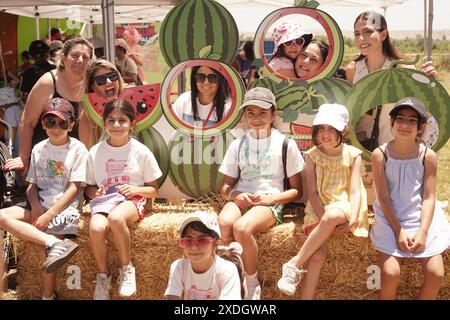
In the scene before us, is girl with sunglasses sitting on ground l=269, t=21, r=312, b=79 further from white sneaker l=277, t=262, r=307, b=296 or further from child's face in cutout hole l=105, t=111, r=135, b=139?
white sneaker l=277, t=262, r=307, b=296

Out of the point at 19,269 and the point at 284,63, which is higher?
the point at 284,63

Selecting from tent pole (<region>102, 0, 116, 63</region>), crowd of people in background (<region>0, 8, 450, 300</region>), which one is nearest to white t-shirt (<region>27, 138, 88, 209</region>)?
crowd of people in background (<region>0, 8, 450, 300</region>)

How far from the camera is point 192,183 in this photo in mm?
4676

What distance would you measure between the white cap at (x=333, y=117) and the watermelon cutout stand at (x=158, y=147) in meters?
1.26

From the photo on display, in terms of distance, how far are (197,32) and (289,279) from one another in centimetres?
199

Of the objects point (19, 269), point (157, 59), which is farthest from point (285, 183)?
point (157, 59)

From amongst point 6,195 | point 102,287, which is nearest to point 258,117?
point 102,287

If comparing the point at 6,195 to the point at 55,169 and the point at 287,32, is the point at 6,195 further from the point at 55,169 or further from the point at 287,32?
the point at 287,32

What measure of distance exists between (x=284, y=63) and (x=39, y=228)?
6.95ft

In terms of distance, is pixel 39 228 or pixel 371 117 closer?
pixel 39 228

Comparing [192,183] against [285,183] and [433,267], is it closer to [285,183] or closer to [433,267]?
[285,183]

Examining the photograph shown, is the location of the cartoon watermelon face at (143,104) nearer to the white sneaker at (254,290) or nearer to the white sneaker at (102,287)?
the white sneaker at (102,287)

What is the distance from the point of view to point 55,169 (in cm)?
425

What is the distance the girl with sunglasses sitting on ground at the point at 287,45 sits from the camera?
14.8ft
